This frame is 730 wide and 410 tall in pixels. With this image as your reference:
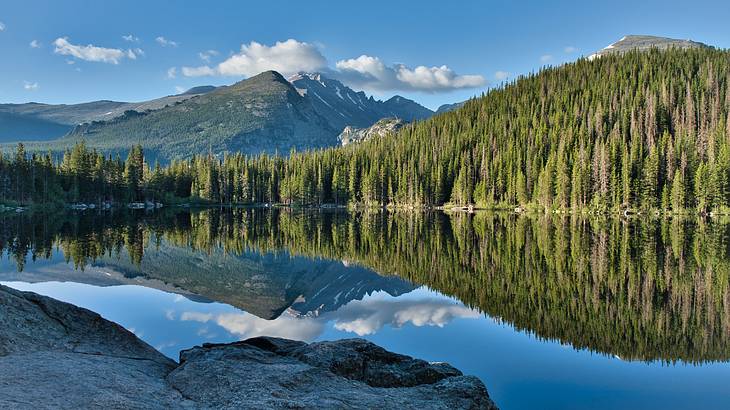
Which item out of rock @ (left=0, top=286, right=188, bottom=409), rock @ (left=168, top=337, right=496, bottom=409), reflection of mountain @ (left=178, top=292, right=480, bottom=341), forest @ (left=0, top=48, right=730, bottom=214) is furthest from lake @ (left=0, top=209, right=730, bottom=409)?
forest @ (left=0, top=48, right=730, bottom=214)

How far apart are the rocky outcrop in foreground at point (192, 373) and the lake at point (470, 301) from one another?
13.7 feet

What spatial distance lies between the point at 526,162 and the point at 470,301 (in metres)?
115

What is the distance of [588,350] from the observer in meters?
15.7

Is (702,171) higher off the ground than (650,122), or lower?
lower

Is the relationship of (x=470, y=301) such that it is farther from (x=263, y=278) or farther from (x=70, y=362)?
(x=70, y=362)

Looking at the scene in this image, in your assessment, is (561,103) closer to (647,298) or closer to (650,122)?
(650,122)

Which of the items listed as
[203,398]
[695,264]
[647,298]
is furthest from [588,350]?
[695,264]

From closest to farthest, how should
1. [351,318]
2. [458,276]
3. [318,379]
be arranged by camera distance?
1. [318,379]
2. [351,318]
3. [458,276]

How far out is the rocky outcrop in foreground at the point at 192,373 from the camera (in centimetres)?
642

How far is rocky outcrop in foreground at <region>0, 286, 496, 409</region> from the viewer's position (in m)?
6.42

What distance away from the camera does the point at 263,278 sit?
104ft

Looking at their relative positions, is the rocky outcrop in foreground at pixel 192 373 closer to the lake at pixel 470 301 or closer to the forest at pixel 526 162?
the lake at pixel 470 301

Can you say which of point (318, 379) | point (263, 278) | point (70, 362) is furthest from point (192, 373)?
point (263, 278)

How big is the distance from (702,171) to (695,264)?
7746 centimetres
